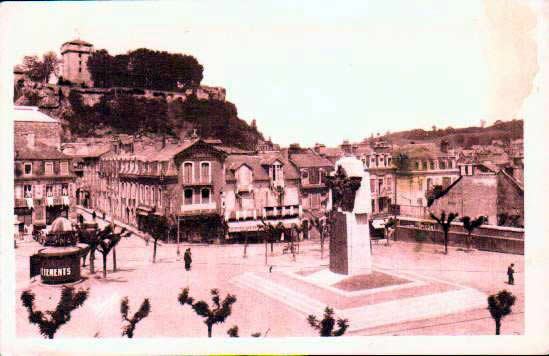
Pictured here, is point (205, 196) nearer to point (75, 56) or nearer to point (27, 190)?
point (27, 190)

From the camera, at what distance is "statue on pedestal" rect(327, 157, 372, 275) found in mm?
6816

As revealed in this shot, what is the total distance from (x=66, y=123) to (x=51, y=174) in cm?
71

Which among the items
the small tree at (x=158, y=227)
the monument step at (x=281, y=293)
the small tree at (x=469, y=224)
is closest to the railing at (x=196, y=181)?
the small tree at (x=158, y=227)

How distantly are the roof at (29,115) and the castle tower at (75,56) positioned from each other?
1.94 ft

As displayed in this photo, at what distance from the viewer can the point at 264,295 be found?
21.3 ft

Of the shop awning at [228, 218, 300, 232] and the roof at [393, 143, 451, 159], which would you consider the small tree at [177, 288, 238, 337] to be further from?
the roof at [393, 143, 451, 159]

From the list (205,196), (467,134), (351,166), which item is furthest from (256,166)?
(467,134)

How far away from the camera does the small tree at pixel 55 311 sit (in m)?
6.28

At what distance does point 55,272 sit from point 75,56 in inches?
107

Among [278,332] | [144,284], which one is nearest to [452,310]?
[278,332]

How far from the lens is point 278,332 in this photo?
6426mm

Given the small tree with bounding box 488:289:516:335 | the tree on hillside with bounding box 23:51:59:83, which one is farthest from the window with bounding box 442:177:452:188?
the tree on hillside with bounding box 23:51:59:83

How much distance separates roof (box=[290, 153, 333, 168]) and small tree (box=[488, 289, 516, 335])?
8.47ft

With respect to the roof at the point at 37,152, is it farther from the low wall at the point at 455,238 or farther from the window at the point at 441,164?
the window at the point at 441,164
